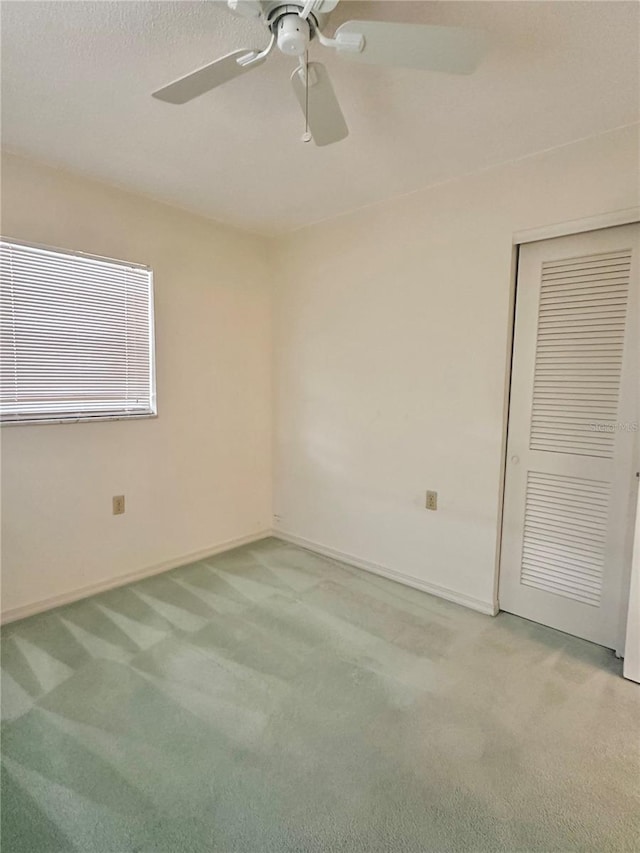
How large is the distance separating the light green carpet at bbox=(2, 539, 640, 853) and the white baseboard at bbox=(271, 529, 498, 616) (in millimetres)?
70

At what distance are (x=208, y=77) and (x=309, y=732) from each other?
86.5 inches

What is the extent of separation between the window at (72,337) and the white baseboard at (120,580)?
1010mm

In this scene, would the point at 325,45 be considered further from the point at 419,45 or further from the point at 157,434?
the point at 157,434

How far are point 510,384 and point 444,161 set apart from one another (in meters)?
1.19

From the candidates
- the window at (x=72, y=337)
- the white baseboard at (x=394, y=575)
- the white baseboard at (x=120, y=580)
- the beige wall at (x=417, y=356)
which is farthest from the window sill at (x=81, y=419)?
the white baseboard at (x=394, y=575)

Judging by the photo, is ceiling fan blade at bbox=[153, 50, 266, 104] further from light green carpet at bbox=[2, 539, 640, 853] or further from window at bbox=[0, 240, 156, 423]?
light green carpet at bbox=[2, 539, 640, 853]

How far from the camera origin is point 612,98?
5.49 ft

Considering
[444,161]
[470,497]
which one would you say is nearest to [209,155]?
[444,161]

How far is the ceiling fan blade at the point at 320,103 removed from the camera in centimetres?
130

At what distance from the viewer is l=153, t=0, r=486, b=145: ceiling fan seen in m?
1.11

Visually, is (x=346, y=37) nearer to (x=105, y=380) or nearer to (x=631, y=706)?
(x=105, y=380)

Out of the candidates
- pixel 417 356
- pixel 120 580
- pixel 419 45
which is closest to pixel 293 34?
pixel 419 45

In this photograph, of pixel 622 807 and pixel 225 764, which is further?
pixel 225 764

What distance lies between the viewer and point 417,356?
8.58 feet
